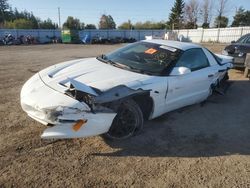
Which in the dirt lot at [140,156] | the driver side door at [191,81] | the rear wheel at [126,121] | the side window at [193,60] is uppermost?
the side window at [193,60]

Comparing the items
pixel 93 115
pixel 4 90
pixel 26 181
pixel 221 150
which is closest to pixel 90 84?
pixel 93 115

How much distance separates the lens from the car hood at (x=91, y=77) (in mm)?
3701

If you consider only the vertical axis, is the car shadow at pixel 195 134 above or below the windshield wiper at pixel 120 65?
below

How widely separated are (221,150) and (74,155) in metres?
2.01

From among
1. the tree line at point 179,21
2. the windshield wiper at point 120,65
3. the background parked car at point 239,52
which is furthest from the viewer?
the tree line at point 179,21

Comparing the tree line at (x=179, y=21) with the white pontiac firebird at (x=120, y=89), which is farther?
the tree line at (x=179, y=21)

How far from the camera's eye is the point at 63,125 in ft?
10.8

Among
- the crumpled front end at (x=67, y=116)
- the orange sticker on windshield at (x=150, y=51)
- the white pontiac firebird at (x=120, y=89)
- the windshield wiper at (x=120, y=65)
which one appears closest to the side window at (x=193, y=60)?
the white pontiac firebird at (x=120, y=89)

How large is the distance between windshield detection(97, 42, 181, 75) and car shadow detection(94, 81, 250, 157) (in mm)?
940

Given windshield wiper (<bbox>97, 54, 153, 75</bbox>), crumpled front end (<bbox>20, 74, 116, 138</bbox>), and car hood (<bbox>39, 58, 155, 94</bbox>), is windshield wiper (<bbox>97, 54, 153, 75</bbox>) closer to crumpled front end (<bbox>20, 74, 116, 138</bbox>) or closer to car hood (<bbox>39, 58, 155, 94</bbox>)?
car hood (<bbox>39, 58, 155, 94</bbox>)

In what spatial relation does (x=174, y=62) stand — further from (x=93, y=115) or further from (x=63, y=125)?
(x=63, y=125)

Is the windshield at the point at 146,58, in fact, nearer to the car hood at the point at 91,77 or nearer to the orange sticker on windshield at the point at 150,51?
the orange sticker on windshield at the point at 150,51

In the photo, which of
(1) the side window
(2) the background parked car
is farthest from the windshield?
(2) the background parked car

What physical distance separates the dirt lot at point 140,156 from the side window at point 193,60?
95cm
